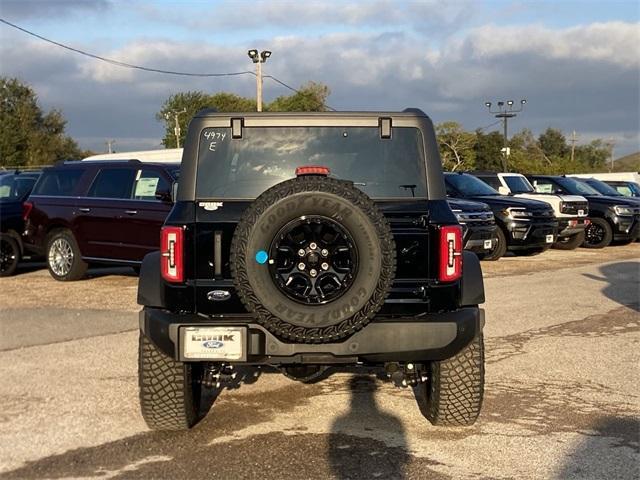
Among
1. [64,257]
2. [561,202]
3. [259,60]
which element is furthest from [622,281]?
[259,60]

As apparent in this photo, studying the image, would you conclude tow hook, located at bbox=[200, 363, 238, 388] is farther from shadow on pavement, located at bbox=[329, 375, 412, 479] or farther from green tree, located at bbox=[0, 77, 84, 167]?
green tree, located at bbox=[0, 77, 84, 167]

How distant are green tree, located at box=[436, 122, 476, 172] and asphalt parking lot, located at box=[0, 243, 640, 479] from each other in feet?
213

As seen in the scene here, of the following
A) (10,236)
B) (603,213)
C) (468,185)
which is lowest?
(10,236)

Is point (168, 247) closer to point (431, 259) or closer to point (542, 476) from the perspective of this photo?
point (431, 259)

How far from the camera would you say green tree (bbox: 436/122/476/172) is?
72.2m

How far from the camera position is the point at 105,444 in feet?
14.9

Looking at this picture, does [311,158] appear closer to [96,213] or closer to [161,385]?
[161,385]

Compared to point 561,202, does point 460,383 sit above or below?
below

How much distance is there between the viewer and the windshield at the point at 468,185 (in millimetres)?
16156

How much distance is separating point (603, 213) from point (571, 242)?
1.22 meters

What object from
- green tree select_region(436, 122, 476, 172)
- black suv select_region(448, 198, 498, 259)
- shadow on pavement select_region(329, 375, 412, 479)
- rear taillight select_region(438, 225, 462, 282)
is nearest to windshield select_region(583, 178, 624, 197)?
black suv select_region(448, 198, 498, 259)

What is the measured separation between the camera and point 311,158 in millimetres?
4672

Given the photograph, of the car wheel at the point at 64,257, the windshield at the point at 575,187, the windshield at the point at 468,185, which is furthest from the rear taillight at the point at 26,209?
the windshield at the point at 575,187

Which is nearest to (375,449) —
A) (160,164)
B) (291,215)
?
(291,215)
